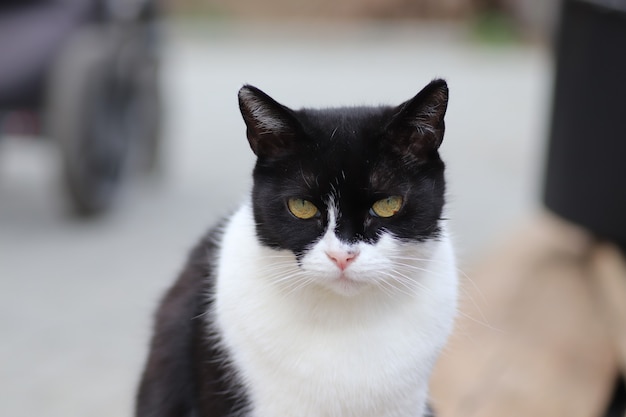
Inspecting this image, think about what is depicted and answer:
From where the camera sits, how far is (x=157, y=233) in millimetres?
4066

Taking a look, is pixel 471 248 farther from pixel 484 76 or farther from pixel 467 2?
pixel 467 2

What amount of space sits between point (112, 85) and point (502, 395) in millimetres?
2497

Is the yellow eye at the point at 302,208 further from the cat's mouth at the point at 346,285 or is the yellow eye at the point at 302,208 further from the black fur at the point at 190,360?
the black fur at the point at 190,360

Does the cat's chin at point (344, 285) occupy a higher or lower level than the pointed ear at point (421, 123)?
lower

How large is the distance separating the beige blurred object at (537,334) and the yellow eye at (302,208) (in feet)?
1.32

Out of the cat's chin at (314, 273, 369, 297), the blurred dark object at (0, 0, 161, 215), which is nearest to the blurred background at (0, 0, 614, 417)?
the blurred dark object at (0, 0, 161, 215)

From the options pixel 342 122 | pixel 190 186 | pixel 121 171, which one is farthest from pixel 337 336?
pixel 190 186

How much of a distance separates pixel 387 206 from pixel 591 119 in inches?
59.3

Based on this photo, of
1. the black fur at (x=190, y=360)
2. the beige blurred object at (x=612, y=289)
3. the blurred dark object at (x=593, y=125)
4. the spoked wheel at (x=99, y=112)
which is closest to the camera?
the black fur at (x=190, y=360)

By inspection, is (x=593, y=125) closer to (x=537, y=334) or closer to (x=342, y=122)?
(x=537, y=334)

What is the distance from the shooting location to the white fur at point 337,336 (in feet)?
5.06

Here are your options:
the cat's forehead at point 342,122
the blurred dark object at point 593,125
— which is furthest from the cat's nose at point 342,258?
the blurred dark object at point 593,125

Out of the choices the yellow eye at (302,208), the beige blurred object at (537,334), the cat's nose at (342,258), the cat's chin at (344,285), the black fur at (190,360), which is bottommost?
the beige blurred object at (537,334)

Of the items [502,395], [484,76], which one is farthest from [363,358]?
[484,76]
